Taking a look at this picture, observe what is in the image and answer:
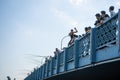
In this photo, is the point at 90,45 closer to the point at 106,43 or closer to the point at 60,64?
the point at 106,43

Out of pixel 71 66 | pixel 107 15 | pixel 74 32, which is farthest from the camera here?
pixel 74 32

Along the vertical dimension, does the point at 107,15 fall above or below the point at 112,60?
above

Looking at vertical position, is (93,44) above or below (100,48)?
above

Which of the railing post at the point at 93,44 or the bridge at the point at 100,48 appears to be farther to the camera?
the railing post at the point at 93,44

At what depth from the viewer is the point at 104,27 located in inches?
297

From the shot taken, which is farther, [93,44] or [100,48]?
[93,44]

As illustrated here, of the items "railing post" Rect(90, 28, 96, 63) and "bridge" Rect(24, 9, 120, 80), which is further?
"railing post" Rect(90, 28, 96, 63)

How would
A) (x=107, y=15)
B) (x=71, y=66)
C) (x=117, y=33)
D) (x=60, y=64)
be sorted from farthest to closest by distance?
(x=60, y=64) < (x=71, y=66) < (x=107, y=15) < (x=117, y=33)

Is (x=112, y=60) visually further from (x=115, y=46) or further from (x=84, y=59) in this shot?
(x=84, y=59)

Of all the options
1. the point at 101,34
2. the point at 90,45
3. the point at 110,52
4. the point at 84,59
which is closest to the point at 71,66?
the point at 84,59

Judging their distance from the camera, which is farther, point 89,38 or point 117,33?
point 89,38

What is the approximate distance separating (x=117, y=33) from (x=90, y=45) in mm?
1896

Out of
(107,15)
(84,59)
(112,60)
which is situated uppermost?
(107,15)

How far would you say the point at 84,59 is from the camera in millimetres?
9180
